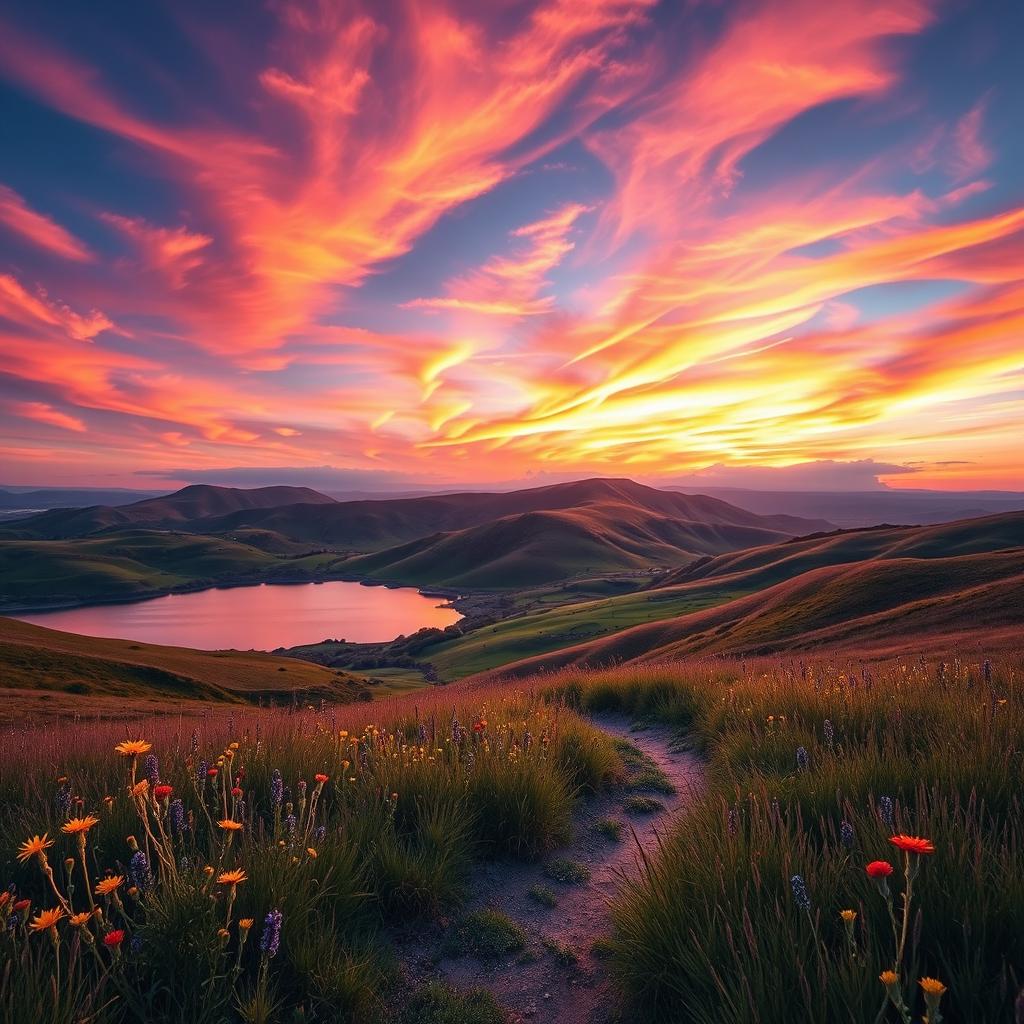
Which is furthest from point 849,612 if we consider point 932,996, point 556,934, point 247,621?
point 247,621

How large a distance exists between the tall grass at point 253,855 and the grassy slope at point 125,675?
103 feet

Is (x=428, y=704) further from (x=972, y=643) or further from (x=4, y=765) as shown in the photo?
(x=972, y=643)

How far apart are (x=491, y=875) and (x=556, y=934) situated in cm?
94

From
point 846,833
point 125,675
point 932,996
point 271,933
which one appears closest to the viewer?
point 932,996

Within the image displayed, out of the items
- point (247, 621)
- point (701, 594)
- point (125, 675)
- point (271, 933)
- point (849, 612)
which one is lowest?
point (247, 621)

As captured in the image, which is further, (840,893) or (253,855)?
(253,855)

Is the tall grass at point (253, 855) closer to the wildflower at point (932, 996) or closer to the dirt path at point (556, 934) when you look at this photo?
the dirt path at point (556, 934)

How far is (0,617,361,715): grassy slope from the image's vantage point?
41.4m

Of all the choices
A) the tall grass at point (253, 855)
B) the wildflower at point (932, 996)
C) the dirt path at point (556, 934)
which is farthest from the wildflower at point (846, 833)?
the tall grass at point (253, 855)

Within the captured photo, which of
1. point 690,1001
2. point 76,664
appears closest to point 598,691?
point 690,1001

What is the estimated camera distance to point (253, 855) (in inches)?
151

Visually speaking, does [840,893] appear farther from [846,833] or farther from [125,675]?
Answer: [125,675]

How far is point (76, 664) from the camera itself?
50625 mm

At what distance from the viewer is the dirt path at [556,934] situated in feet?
13.4
